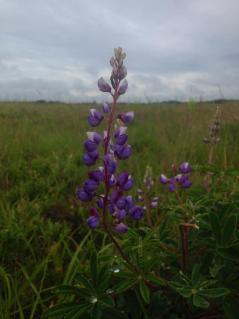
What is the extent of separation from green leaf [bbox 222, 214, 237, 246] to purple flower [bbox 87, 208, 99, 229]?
405 millimetres

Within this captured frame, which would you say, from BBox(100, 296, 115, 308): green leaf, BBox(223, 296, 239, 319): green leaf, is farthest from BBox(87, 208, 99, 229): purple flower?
BBox(223, 296, 239, 319): green leaf

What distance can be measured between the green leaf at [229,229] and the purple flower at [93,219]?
1.33 feet

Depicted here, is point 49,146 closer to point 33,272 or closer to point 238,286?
point 33,272

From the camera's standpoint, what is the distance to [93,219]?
1.16 metres

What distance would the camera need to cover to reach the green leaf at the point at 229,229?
1.21 m

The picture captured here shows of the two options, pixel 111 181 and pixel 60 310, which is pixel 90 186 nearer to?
pixel 111 181

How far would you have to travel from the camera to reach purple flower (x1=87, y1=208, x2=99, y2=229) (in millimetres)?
1148

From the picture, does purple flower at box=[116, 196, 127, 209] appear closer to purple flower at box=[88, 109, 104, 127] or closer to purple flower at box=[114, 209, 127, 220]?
purple flower at box=[114, 209, 127, 220]

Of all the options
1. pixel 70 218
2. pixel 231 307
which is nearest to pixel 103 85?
pixel 231 307

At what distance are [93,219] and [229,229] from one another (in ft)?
1.41

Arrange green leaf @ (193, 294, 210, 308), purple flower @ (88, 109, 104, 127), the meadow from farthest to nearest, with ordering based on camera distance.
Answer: the meadow
purple flower @ (88, 109, 104, 127)
green leaf @ (193, 294, 210, 308)

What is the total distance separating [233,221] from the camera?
47.8 inches

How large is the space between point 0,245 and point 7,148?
6.74 ft

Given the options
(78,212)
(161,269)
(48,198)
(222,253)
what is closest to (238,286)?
(222,253)
